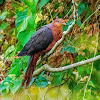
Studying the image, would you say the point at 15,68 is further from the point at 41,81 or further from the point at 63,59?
the point at 63,59

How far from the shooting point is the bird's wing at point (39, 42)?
1.22 meters

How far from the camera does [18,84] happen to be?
4.50ft

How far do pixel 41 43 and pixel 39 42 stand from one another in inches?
0.5

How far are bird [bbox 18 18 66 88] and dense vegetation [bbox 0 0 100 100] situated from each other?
11 cm

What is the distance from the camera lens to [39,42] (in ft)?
4.08

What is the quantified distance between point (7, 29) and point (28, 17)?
0.58m

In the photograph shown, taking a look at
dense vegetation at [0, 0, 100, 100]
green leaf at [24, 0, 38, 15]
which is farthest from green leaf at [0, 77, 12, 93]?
green leaf at [24, 0, 38, 15]

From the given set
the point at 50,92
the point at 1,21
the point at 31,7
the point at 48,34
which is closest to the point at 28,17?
the point at 31,7

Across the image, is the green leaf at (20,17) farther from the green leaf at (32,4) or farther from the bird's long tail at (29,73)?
the bird's long tail at (29,73)

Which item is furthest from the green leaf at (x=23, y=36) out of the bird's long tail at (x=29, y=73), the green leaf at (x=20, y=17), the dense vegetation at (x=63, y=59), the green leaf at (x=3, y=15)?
the green leaf at (x=3, y=15)

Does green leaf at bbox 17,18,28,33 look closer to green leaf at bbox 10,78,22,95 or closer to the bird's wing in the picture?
the bird's wing

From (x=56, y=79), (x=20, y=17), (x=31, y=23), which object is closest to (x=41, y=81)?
(x=56, y=79)

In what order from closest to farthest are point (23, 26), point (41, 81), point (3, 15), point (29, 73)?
point (29, 73)
point (41, 81)
point (23, 26)
point (3, 15)

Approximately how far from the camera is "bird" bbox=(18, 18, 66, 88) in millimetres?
1215
